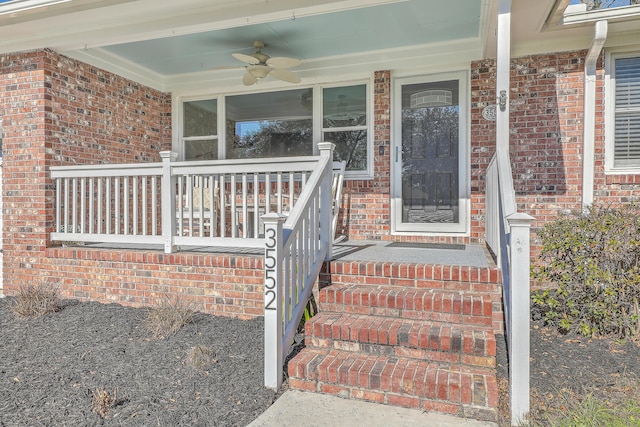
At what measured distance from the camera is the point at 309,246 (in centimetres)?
343

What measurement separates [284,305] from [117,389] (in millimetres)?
1163

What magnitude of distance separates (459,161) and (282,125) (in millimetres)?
2533

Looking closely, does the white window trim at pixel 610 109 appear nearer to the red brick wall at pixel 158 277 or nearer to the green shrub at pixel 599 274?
the green shrub at pixel 599 274

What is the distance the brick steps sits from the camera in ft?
8.15

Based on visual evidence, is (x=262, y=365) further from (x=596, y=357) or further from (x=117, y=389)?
(x=596, y=357)

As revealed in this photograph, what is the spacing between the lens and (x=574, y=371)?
284 cm

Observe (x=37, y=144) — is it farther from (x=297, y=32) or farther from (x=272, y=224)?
(x=272, y=224)

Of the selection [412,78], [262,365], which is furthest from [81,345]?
[412,78]

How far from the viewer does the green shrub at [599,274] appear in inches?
128

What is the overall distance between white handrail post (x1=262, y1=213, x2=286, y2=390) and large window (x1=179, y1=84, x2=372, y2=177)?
10.2ft

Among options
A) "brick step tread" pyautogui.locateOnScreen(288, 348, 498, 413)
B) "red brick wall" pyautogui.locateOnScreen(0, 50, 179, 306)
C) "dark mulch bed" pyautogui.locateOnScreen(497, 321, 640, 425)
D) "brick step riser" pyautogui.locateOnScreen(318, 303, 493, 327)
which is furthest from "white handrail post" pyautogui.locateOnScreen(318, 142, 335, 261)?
"red brick wall" pyautogui.locateOnScreen(0, 50, 179, 306)

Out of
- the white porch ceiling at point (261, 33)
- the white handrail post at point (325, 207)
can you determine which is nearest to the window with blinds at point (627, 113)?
the white porch ceiling at point (261, 33)

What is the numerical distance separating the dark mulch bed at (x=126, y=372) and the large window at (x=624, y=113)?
4.40m

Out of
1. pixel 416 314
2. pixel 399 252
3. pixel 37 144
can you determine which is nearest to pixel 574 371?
pixel 416 314
